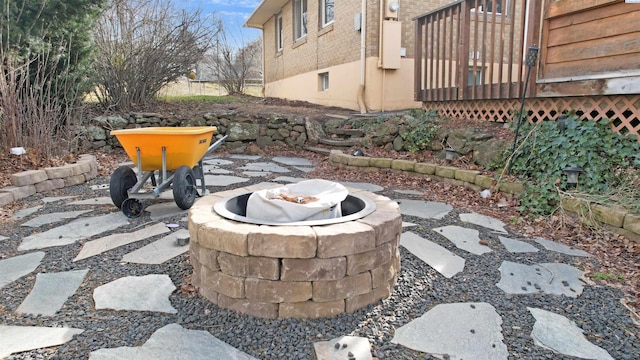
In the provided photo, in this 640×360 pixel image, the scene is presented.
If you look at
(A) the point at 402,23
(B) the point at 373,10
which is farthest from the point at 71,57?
(A) the point at 402,23

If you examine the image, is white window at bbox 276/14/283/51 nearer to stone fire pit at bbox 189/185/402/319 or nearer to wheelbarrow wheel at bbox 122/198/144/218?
wheelbarrow wheel at bbox 122/198/144/218

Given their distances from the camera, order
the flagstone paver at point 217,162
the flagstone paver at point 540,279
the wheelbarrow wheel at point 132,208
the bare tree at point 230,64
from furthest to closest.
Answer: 1. the bare tree at point 230,64
2. the flagstone paver at point 217,162
3. the wheelbarrow wheel at point 132,208
4. the flagstone paver at point 540,279

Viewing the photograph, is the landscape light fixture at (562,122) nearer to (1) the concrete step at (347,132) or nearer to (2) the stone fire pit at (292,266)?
(2) the stone fire pit at (292,266)

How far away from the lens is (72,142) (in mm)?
5266

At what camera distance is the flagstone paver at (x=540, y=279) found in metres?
2.23

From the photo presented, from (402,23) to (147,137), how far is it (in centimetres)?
582

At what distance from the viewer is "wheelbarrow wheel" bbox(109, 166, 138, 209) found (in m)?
3.33

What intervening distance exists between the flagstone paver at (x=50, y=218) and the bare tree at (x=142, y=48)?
3907 millimetres

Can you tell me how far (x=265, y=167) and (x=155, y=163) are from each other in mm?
2264

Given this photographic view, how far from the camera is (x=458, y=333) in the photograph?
1837 mm

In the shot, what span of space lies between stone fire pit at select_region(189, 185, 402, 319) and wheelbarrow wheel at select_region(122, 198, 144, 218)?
1.53 meters

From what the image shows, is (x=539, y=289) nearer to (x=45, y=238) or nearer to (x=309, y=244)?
(x=309, y=244)

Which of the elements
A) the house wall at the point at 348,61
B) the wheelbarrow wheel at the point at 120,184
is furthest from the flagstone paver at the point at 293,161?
the wheelbarrow wheel at the point at 120,184

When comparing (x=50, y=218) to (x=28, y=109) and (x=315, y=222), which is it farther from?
(x=315, y=222)
